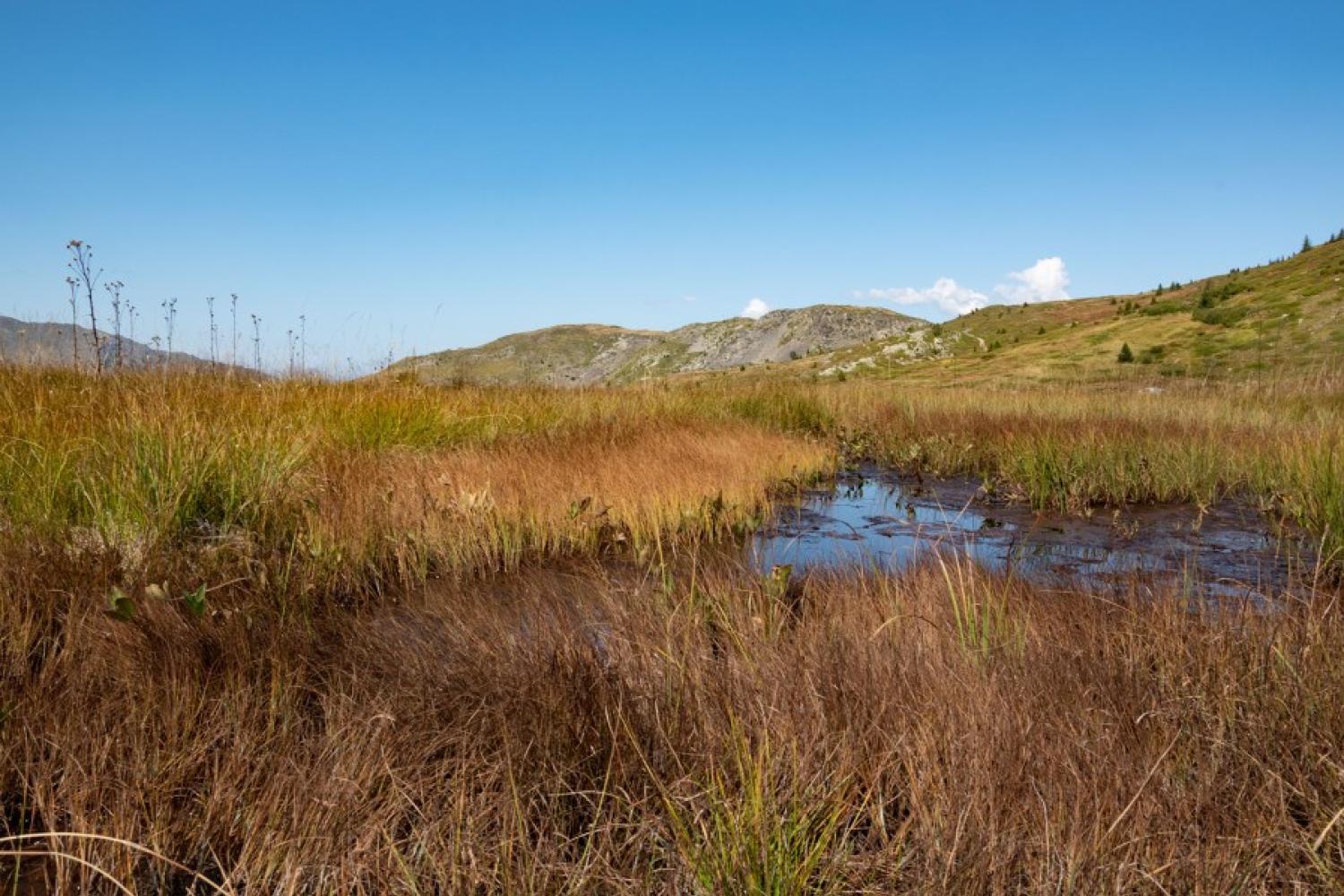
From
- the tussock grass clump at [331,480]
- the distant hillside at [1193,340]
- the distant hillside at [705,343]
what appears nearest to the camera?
the tussock grass clump at [331,480]

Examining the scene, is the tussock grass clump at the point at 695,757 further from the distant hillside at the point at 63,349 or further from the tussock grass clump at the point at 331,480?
the distant hillside at the point at 63,349

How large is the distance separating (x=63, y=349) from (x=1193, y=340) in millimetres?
25660

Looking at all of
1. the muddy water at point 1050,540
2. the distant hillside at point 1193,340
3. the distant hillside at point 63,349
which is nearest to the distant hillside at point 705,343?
the distant hillside at point 1193,340

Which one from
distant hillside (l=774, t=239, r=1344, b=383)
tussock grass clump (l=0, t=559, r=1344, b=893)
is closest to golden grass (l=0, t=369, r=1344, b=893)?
tussock grass clump (l=0, t=559, r=1344, b=893)

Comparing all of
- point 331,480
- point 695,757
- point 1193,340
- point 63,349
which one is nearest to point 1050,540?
point 695,757

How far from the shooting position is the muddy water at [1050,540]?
387 centimetres

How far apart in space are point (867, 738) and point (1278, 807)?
0.79 metres

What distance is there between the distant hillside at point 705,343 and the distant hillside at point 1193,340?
2758 cm

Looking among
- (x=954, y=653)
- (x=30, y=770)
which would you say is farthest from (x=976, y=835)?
(x=30, y=770)

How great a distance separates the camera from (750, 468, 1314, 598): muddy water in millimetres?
3865

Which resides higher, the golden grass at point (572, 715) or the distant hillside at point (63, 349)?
the distant hillside at point (63, 349)

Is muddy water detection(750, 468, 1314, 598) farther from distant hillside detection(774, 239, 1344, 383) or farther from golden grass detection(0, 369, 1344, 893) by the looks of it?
distant hillside detection(774, 239, 1344, 383)

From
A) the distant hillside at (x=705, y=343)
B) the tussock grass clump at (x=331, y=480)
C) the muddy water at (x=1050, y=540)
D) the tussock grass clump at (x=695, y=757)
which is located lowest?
the muddy water at (x=1050, y=540)

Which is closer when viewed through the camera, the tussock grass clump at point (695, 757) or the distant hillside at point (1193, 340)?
the tussock grass clump at point (695, 757)
